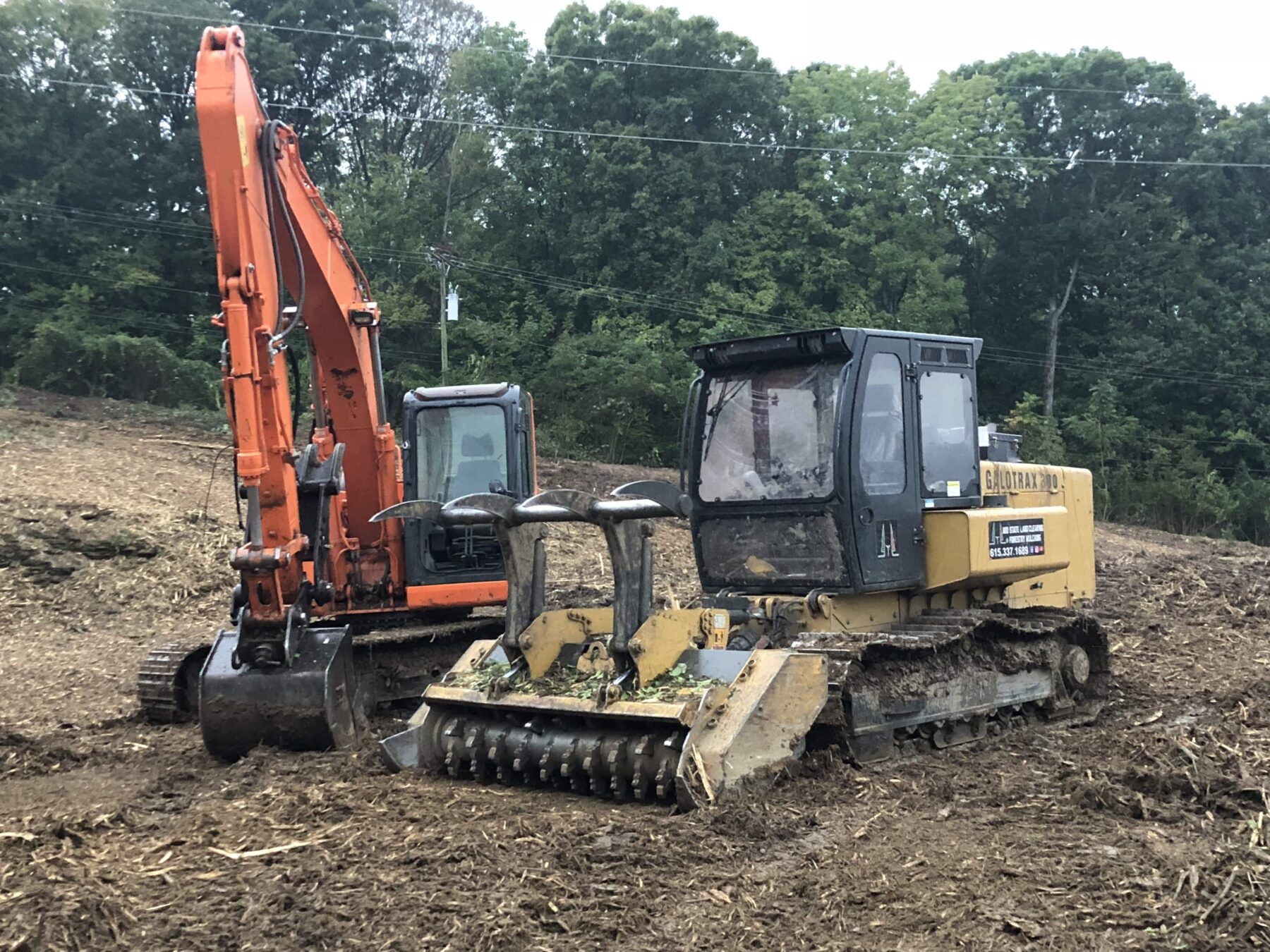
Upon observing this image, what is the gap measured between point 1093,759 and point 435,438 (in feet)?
17.5

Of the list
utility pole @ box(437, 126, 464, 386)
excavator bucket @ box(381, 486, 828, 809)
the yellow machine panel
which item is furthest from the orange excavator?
utility pole @ box(437, 126, 464, 386)

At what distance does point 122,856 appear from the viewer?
5.39 meters

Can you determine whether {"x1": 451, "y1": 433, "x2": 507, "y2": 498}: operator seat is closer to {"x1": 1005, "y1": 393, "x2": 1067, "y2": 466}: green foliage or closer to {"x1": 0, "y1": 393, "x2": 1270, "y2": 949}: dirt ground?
{"x1": 0, "y1": 393, "x2": 1270, "y2": 949}: dirt ground

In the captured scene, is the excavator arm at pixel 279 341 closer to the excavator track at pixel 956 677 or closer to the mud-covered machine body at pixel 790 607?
the mud-covered machine body at pixel 790 607

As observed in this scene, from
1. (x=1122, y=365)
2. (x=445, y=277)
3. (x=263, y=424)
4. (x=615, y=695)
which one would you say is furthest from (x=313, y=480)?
(x=1122, y=365)

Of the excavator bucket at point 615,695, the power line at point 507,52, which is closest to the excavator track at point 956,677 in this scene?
the excavator bucket at point 615,695

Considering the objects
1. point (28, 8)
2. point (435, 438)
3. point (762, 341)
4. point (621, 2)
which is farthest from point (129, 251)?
point (762, 341)

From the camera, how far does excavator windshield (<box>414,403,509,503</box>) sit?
992 cm

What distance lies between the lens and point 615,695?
20.9 ft

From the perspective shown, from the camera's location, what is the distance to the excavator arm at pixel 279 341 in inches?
287

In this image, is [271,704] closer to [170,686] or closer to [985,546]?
[170,686]

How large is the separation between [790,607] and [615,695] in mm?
1683

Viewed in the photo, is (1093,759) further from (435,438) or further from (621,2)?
(621,2)

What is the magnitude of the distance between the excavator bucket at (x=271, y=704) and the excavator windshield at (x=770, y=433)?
2.63 meters
